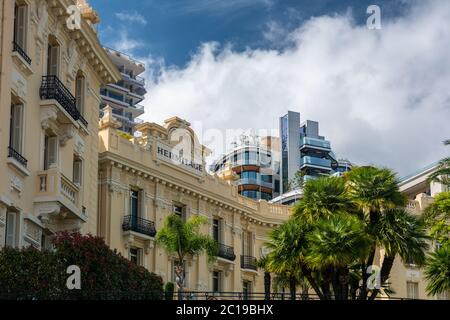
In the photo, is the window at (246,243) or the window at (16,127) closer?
the window at (16,127)

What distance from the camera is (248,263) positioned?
6375 cm

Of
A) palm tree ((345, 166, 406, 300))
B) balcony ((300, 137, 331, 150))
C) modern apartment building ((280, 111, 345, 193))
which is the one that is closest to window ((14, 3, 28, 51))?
palm tree ((345, 166, 406, 300))

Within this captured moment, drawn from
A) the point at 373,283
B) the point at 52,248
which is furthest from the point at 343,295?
the point at 52,248

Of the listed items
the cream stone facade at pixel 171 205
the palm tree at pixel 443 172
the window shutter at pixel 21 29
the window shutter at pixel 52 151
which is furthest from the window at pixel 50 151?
the palm tree at pixel 443 172

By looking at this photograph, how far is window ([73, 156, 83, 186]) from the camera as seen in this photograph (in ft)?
137

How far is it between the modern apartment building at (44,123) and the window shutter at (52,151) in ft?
0.12

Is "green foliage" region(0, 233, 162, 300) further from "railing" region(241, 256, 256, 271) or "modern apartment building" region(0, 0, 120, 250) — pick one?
"railing" region(241, 256, 256, 271)

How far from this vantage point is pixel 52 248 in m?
37.9

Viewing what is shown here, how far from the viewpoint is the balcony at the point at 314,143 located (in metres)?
143

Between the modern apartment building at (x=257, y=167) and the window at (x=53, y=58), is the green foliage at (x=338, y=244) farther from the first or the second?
the modern apartment building at (x=257, y=167)

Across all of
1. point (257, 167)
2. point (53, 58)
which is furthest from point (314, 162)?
point (53, 58)

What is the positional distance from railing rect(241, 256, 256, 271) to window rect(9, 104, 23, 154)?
96.2 feet

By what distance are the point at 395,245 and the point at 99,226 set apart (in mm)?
14909

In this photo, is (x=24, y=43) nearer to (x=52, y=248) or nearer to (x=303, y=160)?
(x=52, y=248)
